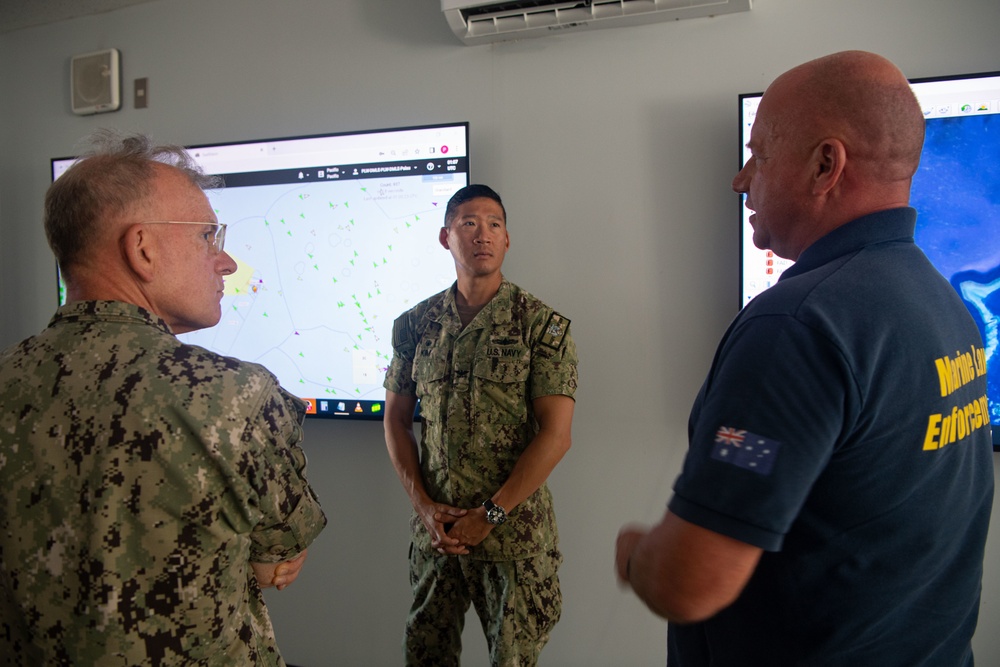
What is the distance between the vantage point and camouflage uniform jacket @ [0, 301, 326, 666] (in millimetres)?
944

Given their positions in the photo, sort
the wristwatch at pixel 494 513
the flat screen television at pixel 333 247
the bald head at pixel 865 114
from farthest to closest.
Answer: the flat screen television at pixel 333 247 < the wristwatch at pixel 494 513 < the bald head at pixel 865 114

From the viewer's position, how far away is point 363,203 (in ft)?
8.18

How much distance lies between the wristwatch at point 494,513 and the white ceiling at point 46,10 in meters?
2.71

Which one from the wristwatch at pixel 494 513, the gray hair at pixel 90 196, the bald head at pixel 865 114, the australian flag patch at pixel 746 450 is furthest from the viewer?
the wristwatch at pixel 494 513

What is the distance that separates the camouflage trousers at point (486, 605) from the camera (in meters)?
1.86

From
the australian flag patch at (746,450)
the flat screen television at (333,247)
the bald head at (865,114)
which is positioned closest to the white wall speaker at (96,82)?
the flat screen television at (333,247)

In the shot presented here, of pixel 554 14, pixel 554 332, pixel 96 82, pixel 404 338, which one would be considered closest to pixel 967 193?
pixel 554 332

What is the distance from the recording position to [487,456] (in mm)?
1916

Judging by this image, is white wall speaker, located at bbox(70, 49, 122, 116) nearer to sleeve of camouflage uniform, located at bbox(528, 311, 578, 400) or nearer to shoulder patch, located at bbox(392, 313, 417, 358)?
shoulder patch, located at bbox(392, 313, 417, 358)

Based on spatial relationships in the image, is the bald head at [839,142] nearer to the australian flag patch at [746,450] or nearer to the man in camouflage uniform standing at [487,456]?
the australian flag patch at [746,450]

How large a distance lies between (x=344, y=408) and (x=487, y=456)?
853 millimetres

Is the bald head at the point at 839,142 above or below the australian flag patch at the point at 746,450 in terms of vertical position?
above

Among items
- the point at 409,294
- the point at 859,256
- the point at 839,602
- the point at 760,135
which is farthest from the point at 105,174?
the point at 409,294

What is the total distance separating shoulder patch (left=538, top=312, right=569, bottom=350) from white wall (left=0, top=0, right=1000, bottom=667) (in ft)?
1.28
